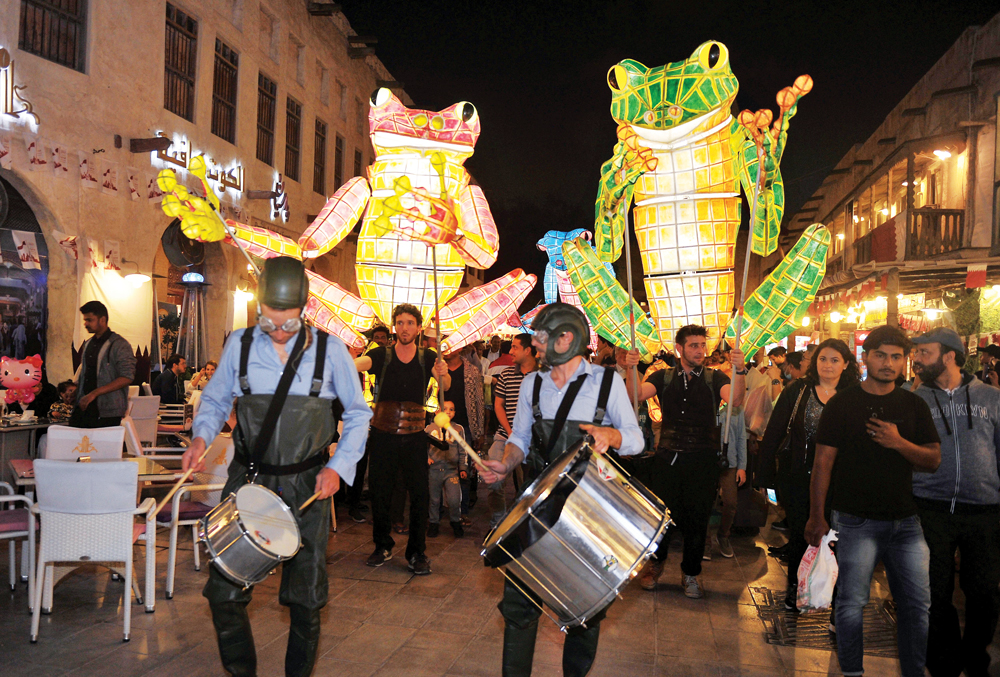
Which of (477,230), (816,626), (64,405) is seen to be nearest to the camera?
(816,626)

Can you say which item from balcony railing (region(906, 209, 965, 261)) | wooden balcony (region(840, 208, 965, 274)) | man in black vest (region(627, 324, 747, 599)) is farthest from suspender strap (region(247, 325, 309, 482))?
balcony railing (region(906, 209, 965, 261))

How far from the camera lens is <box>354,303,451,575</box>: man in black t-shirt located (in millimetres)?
6059

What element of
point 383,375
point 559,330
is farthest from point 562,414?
point 383,375

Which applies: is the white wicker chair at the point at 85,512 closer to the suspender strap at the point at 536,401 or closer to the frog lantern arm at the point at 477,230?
the suspender strap at the point at 536,401

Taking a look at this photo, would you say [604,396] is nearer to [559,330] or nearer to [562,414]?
[562,414]

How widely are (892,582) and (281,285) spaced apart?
3195mm

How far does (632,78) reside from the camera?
655 centimetres

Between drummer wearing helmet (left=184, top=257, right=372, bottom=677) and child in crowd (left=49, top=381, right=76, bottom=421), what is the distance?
5.01 metres

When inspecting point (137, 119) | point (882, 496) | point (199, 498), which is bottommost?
point (199, 498)

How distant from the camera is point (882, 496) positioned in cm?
355

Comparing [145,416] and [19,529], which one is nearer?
[19,529]

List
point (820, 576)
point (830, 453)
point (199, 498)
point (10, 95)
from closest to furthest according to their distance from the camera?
point (830, 453) → point (820, 576) → point (199, 498) → point (10, 95)

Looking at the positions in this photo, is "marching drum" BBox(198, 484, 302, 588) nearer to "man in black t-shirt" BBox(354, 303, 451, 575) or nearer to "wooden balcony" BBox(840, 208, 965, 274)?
"man in black t-shirt" BBox(354, 303, 451, 575)

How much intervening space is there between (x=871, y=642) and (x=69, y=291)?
37.1 feet
